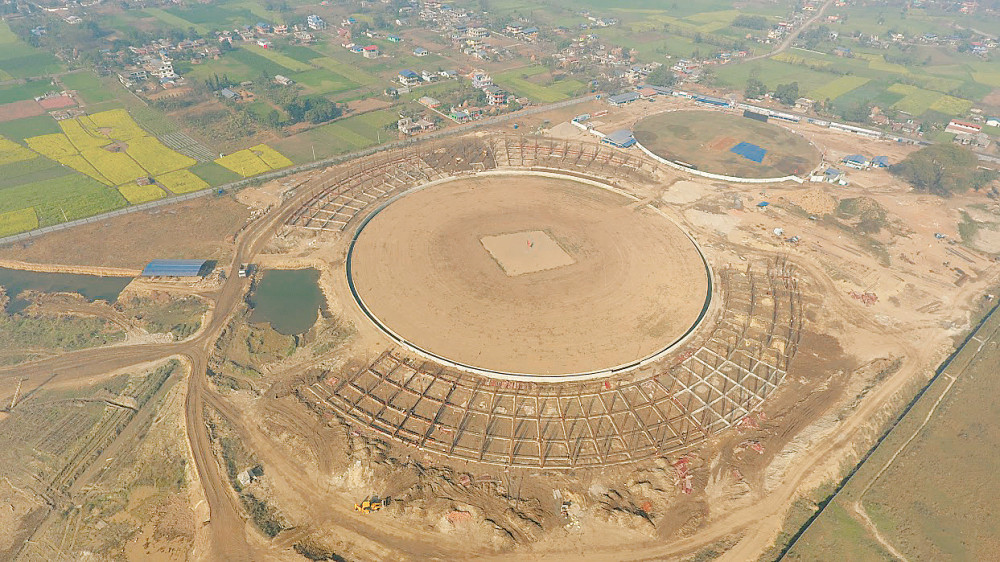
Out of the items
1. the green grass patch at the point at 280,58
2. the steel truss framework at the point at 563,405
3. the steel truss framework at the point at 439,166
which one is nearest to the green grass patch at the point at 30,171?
the steel truss framework at the point at 439,166

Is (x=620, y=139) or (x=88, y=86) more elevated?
(x=620, y=139)

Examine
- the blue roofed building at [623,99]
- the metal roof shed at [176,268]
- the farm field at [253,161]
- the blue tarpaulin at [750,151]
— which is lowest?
the metal roof shed at [176,268]

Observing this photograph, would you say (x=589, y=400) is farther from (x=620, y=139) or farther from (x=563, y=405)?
(x=620, y=139)

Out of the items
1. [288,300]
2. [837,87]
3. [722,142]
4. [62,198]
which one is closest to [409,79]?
[722,142]

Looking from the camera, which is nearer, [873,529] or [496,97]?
[873,529]

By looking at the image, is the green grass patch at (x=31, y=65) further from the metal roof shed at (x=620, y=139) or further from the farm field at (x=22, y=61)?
the metal roof shed at (x=620, y=139)

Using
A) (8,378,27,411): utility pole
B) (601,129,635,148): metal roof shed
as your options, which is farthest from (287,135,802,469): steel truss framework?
(601,129,635,148): metal roof shed

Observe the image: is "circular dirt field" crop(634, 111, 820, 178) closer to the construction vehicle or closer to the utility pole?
the construction vehicle
